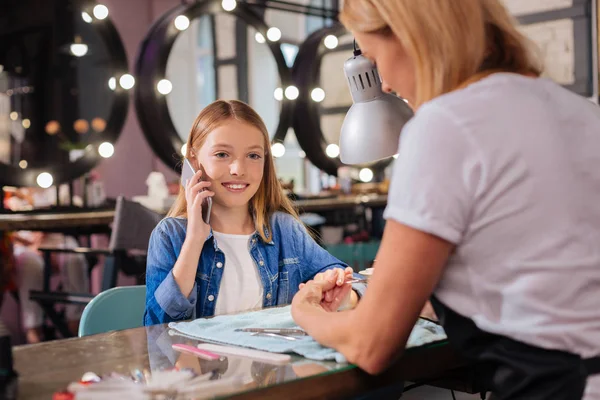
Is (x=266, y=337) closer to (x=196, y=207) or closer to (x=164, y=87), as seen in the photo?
(x=196, y=207)

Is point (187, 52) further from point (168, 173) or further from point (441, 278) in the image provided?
point (441, 278)

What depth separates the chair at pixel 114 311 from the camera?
1.48m

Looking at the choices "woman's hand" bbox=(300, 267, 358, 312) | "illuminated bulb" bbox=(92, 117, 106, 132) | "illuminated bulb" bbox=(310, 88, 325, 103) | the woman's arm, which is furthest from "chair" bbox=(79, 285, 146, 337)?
"illuminated bulb" bbox=(310, 88, 325, 103)

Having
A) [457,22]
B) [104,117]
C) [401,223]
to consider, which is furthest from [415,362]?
[104,117]

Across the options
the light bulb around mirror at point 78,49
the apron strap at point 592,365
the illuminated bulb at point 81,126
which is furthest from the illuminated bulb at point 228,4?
the apron strap at point 592,365

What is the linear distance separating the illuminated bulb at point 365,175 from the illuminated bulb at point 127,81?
1.69 metres

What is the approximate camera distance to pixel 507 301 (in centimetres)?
81

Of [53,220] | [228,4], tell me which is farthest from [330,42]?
[53,220]

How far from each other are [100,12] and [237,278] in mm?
2442

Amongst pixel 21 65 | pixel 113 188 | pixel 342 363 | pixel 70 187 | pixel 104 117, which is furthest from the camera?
pixel 113 188

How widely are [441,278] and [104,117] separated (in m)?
3.22

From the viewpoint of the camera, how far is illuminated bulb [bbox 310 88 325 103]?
169 inches

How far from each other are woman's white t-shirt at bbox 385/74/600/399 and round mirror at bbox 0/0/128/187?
2.84 m

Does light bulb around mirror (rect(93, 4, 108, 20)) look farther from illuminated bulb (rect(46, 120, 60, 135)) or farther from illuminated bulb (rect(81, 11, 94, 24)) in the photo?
illuminated bulb (rect(46, 120, 60, 135))
